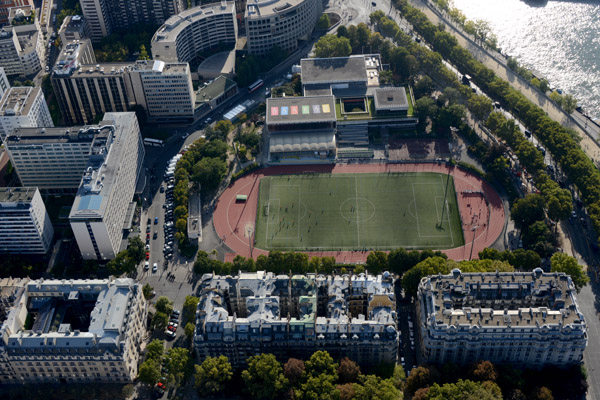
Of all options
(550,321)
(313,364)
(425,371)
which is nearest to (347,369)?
(313,364)

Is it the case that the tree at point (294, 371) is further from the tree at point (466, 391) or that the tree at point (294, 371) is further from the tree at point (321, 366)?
the tree at point (466, 391)

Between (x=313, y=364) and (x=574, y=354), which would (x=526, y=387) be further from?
(x=313, y=364)

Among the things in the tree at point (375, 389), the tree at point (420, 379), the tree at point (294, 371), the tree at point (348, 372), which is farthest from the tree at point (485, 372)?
the tree at point (294, 371)

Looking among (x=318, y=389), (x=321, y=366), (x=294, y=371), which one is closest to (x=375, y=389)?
(x=318, y=389)

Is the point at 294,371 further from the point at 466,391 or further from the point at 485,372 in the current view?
the point at 485,372

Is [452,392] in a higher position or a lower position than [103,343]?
lower

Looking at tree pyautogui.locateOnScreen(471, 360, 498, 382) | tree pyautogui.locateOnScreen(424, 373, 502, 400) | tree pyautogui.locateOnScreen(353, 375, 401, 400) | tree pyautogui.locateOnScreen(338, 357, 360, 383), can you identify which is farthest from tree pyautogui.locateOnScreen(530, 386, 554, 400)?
tree pyautogui.locateOnScreen(338, 357, 360, 383)
